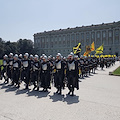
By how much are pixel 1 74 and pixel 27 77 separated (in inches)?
146

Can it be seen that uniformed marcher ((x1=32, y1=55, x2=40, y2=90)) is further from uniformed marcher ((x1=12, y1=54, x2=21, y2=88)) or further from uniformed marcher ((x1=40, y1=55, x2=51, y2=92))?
uniformed marcher ((x1=12, y1=54, x2=21, y2=88))

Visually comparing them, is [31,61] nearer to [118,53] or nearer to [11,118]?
[11,118]

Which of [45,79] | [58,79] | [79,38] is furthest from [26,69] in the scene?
[79,38]

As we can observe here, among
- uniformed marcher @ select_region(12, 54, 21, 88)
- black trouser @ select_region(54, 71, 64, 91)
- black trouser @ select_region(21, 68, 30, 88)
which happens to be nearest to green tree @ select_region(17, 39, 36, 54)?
uniformed marcher @ select_region(12, 54, 21, 88)

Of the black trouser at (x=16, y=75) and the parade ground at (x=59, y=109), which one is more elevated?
the black trouser at (x=16, y=75)

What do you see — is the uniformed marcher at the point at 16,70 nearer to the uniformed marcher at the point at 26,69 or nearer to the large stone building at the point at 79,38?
the uniformed marcher at the point at 26,69

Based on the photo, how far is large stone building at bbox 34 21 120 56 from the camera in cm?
7186

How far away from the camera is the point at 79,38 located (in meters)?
82.6

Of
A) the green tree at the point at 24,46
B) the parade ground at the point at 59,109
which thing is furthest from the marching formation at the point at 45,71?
the green tree at the point at 24,46

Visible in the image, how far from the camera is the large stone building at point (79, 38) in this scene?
7186cm

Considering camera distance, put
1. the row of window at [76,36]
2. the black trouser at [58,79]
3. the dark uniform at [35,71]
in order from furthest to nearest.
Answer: the row of window at [76,36], the dark uniform at [35,71], the black trouser at [58,79]

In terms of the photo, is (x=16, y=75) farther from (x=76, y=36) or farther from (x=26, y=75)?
(x=76, y=36)

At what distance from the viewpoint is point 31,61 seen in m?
9.14

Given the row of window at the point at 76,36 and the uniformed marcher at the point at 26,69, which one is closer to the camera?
the uniformed marcher at the point at 26,69
